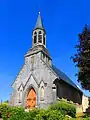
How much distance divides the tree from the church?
6345 mm

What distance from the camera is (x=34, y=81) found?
42.7 m

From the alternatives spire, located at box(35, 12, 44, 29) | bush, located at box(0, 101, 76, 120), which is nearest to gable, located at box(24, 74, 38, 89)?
spire, located at box(35, 12, 44, 29)

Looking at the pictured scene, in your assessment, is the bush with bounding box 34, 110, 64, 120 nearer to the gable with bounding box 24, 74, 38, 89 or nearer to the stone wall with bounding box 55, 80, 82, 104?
the stone wall with bounding box 55, 80, 82, 104

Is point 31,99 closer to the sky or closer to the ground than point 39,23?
closer to the ground

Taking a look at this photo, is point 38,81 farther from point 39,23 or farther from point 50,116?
point 50,116

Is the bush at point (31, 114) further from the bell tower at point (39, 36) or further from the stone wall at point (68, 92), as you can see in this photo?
the bell tower at point (39, 36)

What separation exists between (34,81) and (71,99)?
932 centimetres

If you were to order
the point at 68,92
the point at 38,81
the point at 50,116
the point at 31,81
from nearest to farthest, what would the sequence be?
the point at 50,116, the point at 38,81, the point at 31,81, the point at 68,92

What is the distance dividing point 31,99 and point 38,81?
3152 mm

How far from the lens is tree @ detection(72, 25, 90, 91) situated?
34094 mm

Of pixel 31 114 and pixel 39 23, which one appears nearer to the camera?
pixel 31 114

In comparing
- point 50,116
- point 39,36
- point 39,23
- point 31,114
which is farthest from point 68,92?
point 50,116

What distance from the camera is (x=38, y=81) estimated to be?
4216 cm

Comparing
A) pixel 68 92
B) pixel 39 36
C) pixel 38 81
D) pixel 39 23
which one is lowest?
pixel 68 92
